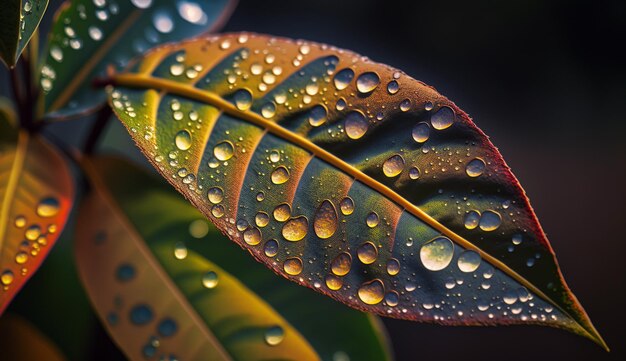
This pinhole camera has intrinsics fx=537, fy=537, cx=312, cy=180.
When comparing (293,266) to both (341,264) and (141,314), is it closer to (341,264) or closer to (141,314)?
(341,264)

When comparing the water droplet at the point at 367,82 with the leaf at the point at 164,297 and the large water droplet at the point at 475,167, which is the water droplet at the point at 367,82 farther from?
the leaf at the point at 164,297

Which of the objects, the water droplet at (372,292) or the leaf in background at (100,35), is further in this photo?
the leaf in background at (100,35)

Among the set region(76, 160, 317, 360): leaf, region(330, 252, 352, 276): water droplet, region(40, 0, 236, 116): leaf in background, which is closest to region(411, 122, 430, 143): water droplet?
region(330, 252, 352, 276): water droplet

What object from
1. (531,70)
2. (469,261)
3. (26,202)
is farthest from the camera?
(531,70)

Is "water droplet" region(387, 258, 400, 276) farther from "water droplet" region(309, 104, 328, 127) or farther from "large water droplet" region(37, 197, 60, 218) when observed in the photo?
"large water droplet" region(37, 197, 60, 218)

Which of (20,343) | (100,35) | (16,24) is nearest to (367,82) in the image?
(16,24)

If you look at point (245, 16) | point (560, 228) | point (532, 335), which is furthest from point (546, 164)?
point (245, 16)

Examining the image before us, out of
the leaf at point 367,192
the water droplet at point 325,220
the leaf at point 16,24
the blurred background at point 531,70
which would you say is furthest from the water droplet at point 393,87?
the blurred background at point 531,70
